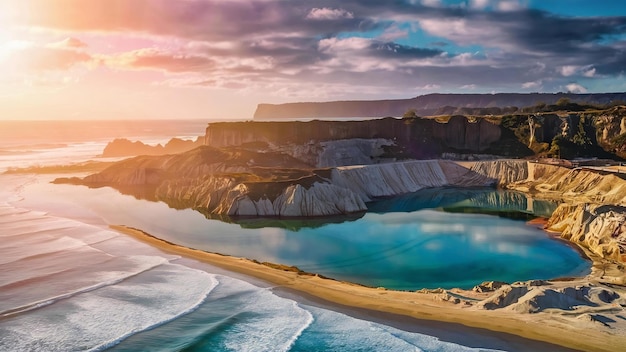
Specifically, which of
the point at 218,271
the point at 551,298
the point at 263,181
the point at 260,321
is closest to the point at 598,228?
the point at 551,298

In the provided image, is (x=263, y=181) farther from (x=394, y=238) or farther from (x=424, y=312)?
(x=424, y=312)

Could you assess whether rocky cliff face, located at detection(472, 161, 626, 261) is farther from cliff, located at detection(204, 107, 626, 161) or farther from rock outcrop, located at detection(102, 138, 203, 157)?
rock outcrop, located at detection(102, 138, 203, 157)

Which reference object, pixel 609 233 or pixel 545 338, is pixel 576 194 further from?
pixel 545 338

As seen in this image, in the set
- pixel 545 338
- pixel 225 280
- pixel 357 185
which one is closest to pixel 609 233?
pixel 545 338

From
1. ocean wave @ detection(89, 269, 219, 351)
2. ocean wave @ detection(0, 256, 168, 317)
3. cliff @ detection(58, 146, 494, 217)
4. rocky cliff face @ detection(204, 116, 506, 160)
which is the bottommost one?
ocean wave @ detection(89, 269, 219, 351)

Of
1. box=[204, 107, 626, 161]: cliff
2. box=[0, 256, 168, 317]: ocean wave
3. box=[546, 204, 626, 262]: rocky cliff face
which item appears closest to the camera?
box=[0, 256, 168, 317]: ocean wave

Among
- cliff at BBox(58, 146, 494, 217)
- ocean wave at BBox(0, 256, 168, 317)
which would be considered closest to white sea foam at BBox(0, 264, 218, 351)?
ocean wave at BBox(0, 256, 168, 317)
